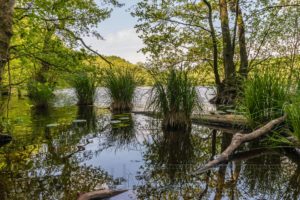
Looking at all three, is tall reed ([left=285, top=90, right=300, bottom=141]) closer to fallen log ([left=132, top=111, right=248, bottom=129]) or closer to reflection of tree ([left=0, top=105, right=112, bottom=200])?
fallen log ([left=132, top=111, right=248, bottom=129])

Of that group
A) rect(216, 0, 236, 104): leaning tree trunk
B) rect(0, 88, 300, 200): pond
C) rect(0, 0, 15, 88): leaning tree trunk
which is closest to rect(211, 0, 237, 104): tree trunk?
rect(216, 0, 236, 104): leaning tree trunk

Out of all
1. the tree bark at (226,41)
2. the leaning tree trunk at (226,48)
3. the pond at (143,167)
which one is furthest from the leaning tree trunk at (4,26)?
the tree bark at (226,41)

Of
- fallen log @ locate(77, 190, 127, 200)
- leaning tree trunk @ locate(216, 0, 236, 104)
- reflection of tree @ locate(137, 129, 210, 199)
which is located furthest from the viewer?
leaning tree trunk @ locate(216, 0, 236, 104)

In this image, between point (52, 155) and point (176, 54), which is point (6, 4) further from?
point (176, 54)

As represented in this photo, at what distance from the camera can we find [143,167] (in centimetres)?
357

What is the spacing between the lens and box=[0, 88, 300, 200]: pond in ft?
8.82

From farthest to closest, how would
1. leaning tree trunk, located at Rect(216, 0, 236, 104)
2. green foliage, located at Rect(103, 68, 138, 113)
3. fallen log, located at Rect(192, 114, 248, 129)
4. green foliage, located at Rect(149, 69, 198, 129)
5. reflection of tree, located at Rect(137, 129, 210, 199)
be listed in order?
1. leaning tree trunk, located at Rect(216, 0, 236, 104)
2. green foliage, located at Rect(103, 68, 138, 113)
3. green foliage, located at Rect(149, 69, 198, 129)
4. fallen log, located at Rect(192, 114, 248, 129)
5. reflection of tree, located at Rect(137, 129, 210, 199)

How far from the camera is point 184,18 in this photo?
13430 millimetres

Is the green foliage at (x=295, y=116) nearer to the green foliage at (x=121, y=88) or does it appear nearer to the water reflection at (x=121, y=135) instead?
the water reflection at (x=121, y=135)

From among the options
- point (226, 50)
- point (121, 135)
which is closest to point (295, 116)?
point (121, 135)

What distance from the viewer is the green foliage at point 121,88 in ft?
32.8

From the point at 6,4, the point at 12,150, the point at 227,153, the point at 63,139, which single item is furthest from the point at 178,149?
the point at 6,4

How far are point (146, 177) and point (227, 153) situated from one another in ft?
3.42

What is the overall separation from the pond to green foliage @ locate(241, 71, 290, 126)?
2.14ft
